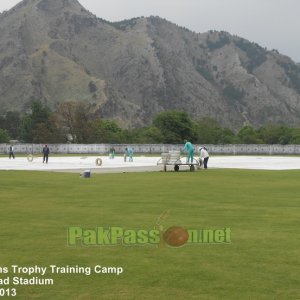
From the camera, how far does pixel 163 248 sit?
11.9m

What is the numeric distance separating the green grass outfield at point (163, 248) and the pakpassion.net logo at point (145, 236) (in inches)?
12.4

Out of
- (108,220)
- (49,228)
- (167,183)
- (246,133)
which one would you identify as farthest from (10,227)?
(246,133)

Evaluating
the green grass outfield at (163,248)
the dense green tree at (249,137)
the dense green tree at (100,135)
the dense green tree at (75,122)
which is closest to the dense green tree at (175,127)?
the dense green tree at (100,135)

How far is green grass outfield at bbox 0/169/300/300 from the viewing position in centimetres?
913

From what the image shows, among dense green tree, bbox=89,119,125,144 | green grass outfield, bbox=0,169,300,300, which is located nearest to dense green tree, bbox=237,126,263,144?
dense green tree, bbox=89,119,125,144

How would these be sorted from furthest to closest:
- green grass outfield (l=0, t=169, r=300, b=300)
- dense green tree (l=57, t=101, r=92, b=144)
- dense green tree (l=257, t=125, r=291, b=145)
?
1. dense green tree (l=257, t=125, r=291, b=145)
2. dense green tree (l=57, t=101, r=92, b=144)
3. green grass outfield (l=0, t=169, r=300, b=300)

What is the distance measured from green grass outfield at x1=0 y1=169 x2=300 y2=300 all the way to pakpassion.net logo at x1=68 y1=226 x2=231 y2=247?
1.03 feet

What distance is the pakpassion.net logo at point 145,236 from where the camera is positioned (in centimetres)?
1251

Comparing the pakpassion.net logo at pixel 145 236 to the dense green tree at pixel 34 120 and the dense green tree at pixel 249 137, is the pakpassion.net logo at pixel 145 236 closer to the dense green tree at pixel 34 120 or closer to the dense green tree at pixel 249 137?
the dense green tree at pixel 34 120

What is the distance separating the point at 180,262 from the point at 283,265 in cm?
187

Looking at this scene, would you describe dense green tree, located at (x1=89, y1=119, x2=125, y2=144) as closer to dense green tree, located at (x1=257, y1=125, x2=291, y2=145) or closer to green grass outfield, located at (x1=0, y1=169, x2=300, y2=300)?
dense green tree, located at (x1=257, y1=125, x2=291, y2=145)

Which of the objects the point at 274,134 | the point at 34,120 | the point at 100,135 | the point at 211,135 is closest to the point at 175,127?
the point at 100,135

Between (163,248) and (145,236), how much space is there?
130cm

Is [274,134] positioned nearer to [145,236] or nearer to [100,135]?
[100,135]
